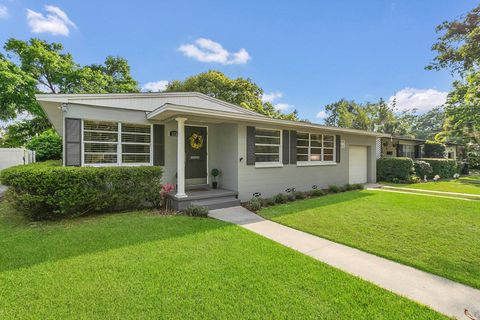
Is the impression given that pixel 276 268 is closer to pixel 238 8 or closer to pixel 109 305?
pixel 109 305

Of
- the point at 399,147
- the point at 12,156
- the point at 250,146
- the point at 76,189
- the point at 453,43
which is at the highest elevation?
the point at 453,43

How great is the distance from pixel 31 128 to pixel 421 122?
73.6 meters

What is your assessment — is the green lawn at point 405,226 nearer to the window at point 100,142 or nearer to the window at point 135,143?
the window at point 135,143

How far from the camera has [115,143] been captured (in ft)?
22.9

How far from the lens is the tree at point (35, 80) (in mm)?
15273

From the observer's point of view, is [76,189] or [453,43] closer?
[76,189]

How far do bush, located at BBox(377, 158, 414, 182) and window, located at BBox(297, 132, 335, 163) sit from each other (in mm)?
5209

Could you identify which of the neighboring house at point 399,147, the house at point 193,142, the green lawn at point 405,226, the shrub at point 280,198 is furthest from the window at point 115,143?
the neighboring house at point 399,147

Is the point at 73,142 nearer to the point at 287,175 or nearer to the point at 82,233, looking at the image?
the point at 82,233

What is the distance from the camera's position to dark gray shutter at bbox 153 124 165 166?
24.3 ft

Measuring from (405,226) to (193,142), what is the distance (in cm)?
645

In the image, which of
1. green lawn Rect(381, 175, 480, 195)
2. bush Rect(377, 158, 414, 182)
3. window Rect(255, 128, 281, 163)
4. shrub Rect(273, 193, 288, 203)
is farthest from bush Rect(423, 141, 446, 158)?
shrub Rect(273, 193, 288, 203)

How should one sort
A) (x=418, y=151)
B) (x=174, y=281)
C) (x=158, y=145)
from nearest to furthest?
(x=174, y=281)
(x=158, y=145)
(x=418, y=151)

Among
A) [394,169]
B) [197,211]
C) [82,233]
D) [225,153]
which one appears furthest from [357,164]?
[82,233]
